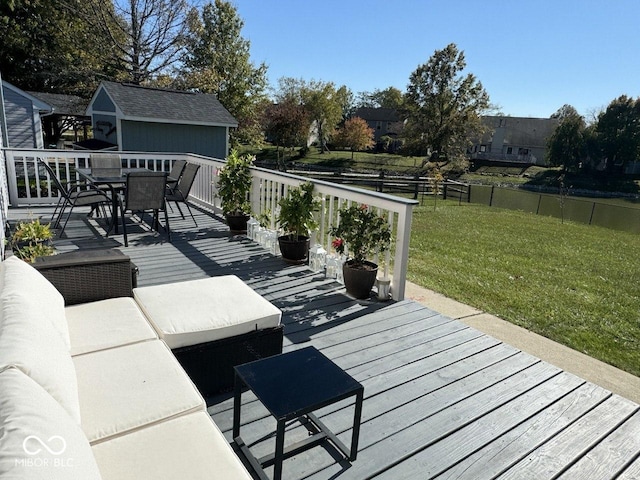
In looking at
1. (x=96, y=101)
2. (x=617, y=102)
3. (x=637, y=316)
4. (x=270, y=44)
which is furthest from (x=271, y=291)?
(x=617, y=102)

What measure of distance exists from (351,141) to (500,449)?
40.0m

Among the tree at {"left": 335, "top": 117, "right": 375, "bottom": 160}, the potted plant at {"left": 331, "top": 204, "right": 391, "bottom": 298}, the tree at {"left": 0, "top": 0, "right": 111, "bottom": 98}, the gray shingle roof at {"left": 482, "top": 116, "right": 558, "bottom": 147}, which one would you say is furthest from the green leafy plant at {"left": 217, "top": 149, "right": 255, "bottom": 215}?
the gray shingle roof at {"left": 482, "top": 116, "right": 558, "bottom": 147}

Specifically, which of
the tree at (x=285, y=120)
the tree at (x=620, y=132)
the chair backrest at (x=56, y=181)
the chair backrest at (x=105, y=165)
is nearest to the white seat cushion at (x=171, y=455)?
the chair backrest at (x=56, y=181)

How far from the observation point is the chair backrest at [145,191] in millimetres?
4883

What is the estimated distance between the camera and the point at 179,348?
2.04m

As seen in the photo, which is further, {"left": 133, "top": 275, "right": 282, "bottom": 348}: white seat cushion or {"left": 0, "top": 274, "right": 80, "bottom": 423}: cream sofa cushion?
{"left": 133, "top": 275, "right": 282, "bottom": 348}: white seat cushion

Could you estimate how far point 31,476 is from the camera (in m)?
0.72

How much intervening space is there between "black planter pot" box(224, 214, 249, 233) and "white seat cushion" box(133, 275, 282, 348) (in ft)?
9.86

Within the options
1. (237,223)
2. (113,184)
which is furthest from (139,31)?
(237,223)

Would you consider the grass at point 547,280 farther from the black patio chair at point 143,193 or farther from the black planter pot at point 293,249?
the black patio chair at point 143,193

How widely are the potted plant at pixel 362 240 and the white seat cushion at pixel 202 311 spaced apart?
52.4 inches

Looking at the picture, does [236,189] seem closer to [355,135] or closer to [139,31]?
[139,31]

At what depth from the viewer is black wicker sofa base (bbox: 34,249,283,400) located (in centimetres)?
213

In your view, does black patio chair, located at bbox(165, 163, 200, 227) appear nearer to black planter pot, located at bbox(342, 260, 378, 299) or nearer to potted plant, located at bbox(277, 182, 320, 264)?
potted plant, located at bbox(277, 182, 320, 264)
